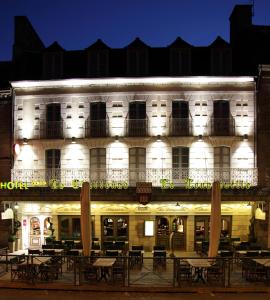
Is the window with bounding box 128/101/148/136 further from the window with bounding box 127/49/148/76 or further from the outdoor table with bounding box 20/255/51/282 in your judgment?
the outdoor table with bounding box 20/255/51/282

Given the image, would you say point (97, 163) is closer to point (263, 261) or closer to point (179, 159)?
point (179, 159)

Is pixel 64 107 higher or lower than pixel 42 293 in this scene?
higher

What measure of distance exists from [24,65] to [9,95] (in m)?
2.01

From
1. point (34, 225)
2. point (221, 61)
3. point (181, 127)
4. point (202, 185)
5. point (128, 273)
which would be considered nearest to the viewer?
point (128, 273)

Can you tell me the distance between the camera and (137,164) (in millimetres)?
24859

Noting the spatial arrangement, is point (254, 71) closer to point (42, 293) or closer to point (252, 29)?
point (252, 29)

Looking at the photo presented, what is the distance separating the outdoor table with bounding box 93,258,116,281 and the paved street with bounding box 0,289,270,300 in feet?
3.02

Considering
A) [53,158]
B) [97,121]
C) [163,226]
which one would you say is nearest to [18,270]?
[53,158]

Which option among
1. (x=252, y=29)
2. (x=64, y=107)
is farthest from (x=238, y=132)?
(x=64, y=107)

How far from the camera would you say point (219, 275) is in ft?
54.4

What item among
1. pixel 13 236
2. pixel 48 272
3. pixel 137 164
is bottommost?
pixel 48 272

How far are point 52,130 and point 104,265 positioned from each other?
1124 cm

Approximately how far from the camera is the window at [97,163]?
2483 cm

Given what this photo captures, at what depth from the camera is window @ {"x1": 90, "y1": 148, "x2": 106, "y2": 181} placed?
24828 millimetres
